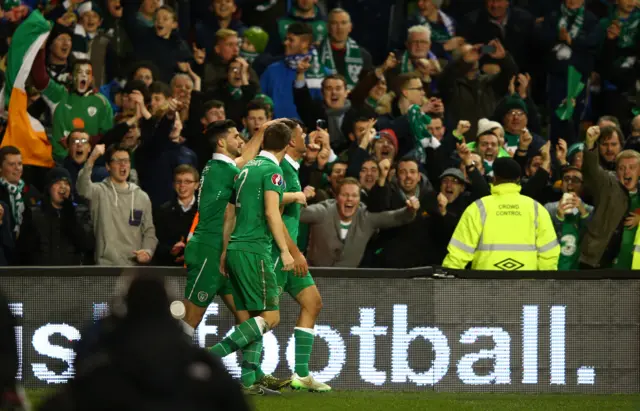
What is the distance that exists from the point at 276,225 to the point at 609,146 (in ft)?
18.2

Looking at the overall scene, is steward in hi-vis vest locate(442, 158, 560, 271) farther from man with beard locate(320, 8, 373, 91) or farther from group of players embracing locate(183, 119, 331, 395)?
man with beard locate(320, 8, 373, 91)

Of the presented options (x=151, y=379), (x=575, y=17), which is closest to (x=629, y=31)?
(x=575, y=17)

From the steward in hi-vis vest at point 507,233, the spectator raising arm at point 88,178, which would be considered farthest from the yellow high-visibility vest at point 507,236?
the spectator raising arm at point 88,178

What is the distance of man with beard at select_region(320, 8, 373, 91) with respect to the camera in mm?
17391

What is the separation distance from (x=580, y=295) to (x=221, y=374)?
7611 millimetres

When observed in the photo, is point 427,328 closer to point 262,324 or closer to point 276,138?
point 262,324

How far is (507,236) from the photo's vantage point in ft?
43.1

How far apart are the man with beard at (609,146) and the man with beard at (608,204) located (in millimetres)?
1203

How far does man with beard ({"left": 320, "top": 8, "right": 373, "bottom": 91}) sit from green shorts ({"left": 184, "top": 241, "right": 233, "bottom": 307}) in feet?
19.3

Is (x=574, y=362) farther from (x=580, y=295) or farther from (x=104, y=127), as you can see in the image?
(x=104, y=127)

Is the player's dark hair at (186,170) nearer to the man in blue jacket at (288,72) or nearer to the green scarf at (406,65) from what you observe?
the man in blue jacket at (288,72)

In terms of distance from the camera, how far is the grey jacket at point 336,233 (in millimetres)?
13844

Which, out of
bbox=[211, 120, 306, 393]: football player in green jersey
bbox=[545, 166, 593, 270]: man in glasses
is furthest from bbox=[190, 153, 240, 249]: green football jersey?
bbox=[545, 166, 593, 270]: man in glasses

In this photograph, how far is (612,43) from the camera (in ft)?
60.6
